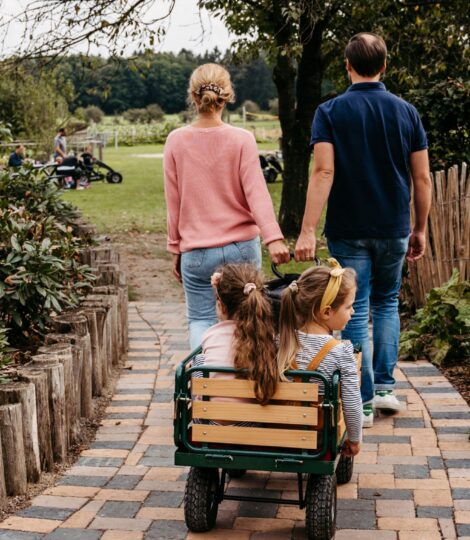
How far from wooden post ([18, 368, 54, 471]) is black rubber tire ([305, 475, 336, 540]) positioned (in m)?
1.33

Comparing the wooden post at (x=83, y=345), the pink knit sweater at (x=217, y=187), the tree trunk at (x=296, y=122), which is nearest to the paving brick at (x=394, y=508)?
the pink knit sweater at (x=217, y=187)

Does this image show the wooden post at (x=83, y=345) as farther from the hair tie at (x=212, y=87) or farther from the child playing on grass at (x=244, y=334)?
the hair tie at (x=212, y=87)

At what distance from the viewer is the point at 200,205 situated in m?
4.11

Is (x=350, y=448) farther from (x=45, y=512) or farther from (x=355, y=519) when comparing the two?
(x=45, y=512)

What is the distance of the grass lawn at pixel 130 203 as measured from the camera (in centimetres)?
1531

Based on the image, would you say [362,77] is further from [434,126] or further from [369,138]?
[434,126]

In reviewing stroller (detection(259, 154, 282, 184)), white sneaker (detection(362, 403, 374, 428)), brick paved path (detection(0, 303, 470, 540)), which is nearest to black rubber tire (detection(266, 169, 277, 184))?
stroller (detection(259, 154, 282, 184))

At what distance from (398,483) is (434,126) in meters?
4.50

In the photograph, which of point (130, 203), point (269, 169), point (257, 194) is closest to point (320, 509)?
point (257, 194)

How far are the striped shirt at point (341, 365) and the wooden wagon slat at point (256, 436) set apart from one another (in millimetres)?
192

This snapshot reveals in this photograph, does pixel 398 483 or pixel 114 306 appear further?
pixel 114 306

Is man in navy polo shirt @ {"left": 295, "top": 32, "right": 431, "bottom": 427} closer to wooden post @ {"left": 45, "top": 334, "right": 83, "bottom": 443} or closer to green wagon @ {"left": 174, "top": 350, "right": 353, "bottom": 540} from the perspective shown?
green wagon @ {"left": 174, "top": 350, "right": 353, "bottom": 540}

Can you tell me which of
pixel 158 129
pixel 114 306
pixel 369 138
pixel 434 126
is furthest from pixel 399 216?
pixel 158 129

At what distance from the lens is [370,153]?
14.0 ft
